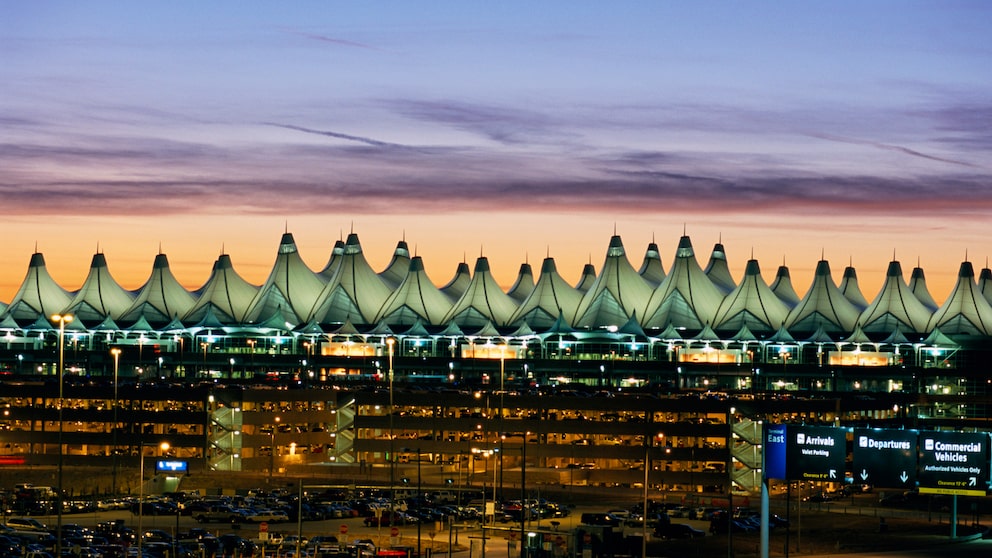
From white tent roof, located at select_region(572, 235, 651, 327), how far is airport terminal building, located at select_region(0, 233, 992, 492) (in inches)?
8.9

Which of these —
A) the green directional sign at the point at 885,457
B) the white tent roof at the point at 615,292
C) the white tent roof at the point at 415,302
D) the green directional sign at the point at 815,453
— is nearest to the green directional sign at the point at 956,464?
A: the green directional sign at the point at 885,457

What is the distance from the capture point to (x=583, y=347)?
16850 centimetres

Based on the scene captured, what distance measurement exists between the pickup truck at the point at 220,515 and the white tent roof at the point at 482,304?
97515 mm

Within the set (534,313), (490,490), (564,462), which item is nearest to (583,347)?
(534,313)

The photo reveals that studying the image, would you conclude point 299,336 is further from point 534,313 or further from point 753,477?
point 753,477

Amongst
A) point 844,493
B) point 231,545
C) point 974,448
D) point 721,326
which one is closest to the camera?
point 974,448

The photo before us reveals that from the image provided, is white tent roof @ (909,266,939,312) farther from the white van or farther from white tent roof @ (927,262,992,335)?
the white van

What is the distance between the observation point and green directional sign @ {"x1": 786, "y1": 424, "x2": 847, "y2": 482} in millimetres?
56031

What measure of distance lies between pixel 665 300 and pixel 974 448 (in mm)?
115872

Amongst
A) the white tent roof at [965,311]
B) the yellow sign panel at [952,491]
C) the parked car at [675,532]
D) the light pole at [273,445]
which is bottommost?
the parked car at [675,532]

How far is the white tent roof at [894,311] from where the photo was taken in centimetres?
16325

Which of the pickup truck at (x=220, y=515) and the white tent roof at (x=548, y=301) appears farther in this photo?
the white tent roof at (x=548, y=301)

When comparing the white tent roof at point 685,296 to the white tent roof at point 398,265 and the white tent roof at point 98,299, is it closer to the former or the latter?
the white tent roof at point 398,265

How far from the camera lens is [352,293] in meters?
179
